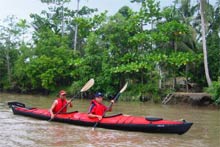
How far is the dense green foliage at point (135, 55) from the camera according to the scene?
21.2 metres

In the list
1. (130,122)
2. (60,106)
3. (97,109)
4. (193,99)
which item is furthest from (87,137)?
(193,99)

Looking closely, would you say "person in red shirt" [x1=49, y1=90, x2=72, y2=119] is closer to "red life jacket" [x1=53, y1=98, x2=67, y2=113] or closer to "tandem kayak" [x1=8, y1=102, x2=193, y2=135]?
"red life jacket" [x1=53, y1=98, x2=67, y2=113]

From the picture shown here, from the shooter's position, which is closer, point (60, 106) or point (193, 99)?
point (60, 106)

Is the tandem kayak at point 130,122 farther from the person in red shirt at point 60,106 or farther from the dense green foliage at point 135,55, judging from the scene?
the dense green foliage at point 135,55

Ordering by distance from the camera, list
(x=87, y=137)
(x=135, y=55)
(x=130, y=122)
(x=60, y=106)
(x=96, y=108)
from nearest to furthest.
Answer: (x=87, y=137) < (x=130, y=122) < (x=96, y=108) < (x=60, y=106) < (x=135, y=55)

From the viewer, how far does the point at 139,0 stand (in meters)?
23.2

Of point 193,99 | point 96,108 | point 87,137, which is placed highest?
point 96,108

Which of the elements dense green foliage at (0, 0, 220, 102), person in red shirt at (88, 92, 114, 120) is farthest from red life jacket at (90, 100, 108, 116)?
dense green foliage at (0, 0, 220, 102)

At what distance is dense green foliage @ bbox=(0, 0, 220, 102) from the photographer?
69.6 ft

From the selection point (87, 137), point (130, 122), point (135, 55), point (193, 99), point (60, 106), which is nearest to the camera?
point (87, 137)

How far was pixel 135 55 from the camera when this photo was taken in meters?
22.2

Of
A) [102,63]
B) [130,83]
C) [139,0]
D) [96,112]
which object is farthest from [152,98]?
[96,112]

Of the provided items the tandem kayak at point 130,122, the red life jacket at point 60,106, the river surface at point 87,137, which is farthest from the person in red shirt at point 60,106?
the river surface at point 87,137

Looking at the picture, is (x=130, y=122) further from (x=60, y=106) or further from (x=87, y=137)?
(x=60, y=106)
